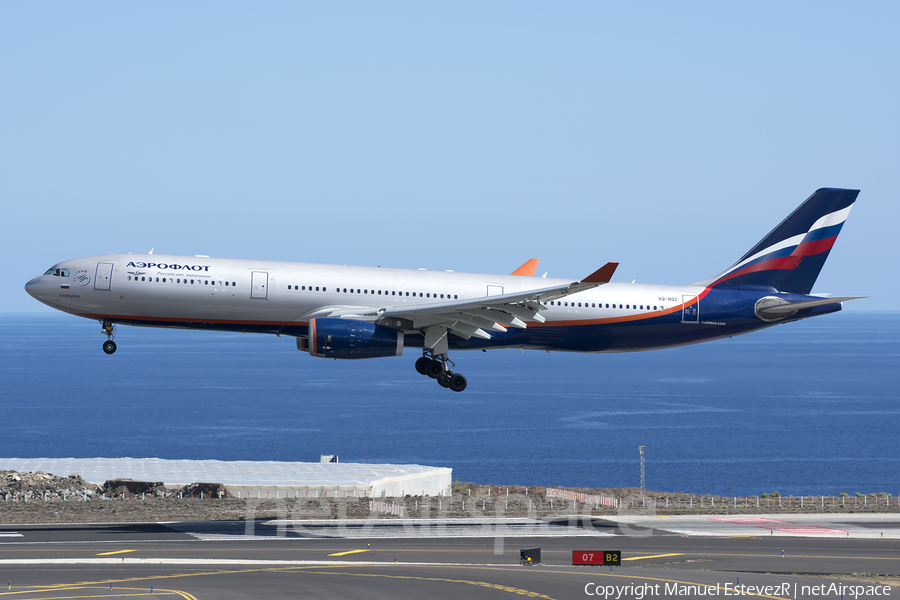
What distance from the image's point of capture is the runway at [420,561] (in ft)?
110

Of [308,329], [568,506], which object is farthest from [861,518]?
[308,329]

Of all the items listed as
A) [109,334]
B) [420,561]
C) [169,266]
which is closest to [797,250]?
[420,561]

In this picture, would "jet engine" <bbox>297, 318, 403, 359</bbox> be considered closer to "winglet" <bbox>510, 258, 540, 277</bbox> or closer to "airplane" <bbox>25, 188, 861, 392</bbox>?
"airplane" <bbox>25, 188, 861, 392</bbox>

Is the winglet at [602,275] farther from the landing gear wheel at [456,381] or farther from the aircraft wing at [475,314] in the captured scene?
the landing gear wheel at [456,381]

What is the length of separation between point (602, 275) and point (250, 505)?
36.5 meters

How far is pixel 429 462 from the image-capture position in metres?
141

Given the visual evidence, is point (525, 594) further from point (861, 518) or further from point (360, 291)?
point (861, 518)

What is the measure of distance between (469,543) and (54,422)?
6366 inches

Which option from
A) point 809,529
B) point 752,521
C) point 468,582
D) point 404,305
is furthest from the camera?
point 752,521

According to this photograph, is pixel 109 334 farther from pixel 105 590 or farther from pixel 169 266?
pixel 105 590

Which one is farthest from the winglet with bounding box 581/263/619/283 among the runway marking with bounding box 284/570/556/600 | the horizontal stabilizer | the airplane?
the horizontal stabilizer

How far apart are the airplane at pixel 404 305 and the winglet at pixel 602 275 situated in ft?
0.26

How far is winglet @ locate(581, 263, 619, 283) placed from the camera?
1433 inches

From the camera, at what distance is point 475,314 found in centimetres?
4225
